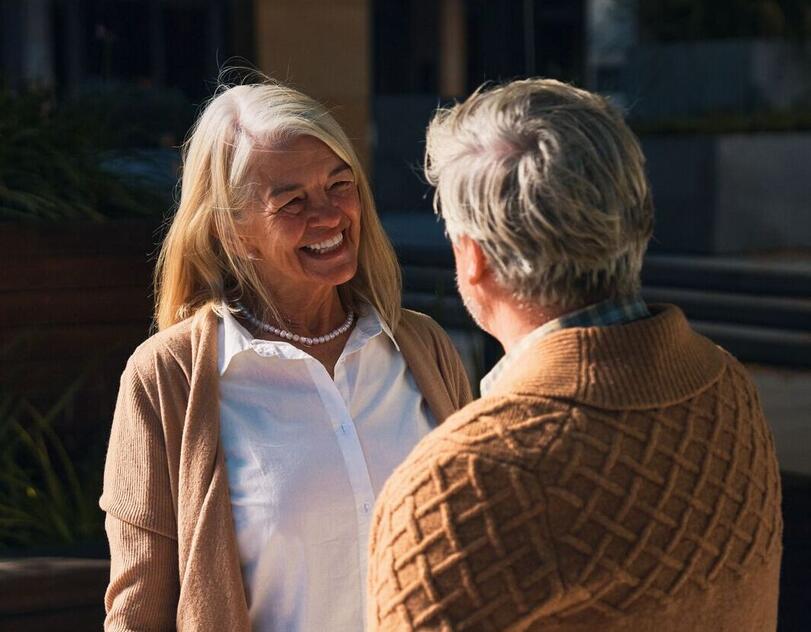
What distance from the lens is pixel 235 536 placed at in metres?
2.35

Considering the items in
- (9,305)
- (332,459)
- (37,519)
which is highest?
(332,459)

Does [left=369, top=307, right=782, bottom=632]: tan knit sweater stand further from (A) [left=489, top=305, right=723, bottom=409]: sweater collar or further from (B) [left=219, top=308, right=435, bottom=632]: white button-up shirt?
(B) [left=219, top=308, right=435, bottom=632]: white button-up shirt

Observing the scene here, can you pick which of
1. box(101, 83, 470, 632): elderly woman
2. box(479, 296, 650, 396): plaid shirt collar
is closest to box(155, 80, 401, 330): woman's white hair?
box(101, 83, 470, 632): elderly woman

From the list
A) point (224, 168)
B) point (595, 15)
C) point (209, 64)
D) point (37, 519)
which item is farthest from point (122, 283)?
point (595, 15)

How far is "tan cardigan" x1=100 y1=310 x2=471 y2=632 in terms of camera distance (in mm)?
2312

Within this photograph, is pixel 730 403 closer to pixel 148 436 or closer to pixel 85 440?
pixel 148 436

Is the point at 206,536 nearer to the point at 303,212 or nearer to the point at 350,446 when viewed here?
the point at 350,446

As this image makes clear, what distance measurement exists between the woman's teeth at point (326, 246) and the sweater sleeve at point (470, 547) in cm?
108

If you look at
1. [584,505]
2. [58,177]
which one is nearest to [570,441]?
[584,505]

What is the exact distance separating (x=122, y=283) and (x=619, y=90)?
56.4 ft

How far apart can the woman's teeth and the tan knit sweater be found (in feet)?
3.20

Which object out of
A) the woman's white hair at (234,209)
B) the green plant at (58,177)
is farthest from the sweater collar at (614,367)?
the green plant at (58,177)

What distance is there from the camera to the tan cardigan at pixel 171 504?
2.31m

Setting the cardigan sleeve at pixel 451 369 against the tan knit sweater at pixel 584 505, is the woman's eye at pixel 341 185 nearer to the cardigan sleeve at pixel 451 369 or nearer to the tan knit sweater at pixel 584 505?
the cardigan sleeve at pixel 451 369
